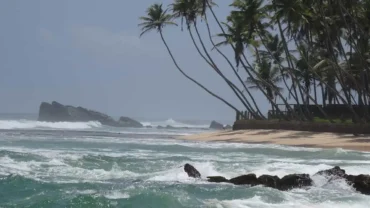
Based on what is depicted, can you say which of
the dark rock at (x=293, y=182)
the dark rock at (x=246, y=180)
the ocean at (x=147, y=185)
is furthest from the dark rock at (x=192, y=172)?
the dark rock at (x=293, y=182)

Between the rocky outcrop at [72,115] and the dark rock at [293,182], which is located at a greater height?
the rocky outcrop at [72,115]

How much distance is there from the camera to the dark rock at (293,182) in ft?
48.8

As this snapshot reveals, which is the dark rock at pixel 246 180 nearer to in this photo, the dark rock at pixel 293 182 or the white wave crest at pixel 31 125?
the dark rock at pixel 293 182

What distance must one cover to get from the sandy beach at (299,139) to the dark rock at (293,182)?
44.7 ft

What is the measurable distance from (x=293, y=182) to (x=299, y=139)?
20.4 meters

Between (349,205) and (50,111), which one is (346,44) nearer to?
(349,205)

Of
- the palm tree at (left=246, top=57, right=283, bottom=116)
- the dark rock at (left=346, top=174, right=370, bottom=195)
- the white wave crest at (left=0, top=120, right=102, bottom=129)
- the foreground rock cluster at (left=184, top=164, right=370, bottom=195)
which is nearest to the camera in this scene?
the dark rock at (left=346, top=174, right=370, bottom=195)

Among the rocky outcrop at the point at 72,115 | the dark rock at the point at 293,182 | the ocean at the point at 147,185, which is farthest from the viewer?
the rocky outcrop at the point at 72,115

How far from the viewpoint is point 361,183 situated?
14.6 meters

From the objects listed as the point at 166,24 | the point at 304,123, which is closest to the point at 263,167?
the point at 304,123

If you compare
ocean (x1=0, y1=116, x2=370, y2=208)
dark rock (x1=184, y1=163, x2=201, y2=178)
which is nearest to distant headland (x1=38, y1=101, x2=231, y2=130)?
ocean (x1=0, y1=116, x2=370, y2=208)

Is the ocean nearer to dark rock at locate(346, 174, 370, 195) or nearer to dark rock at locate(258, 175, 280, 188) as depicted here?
dark rock at locate(346, 174, 370, 195)

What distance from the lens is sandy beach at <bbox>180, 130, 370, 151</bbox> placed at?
3025 cm

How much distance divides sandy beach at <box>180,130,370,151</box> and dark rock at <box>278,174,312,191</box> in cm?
1361
